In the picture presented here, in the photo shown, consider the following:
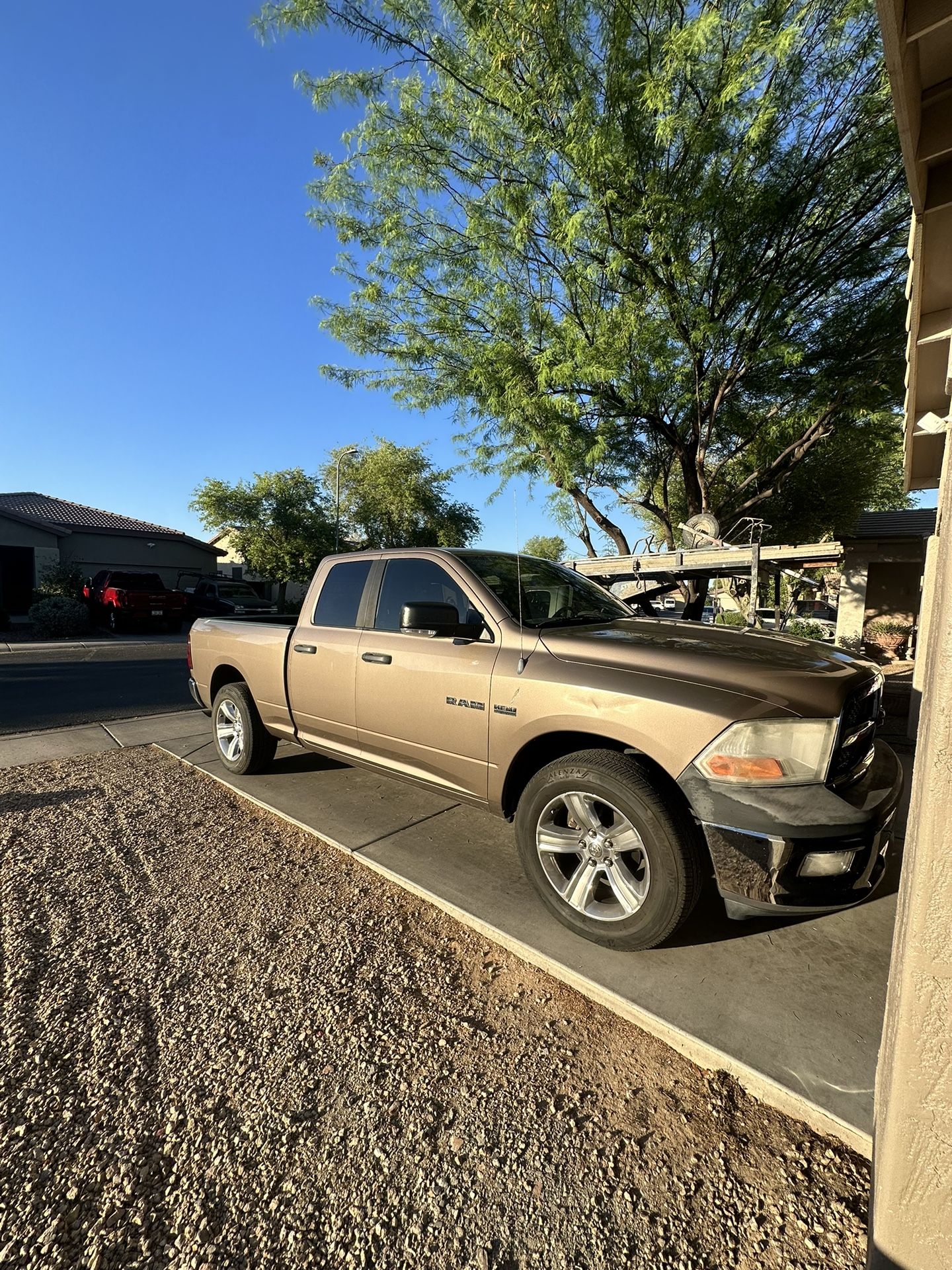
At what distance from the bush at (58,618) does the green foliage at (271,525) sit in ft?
37.0

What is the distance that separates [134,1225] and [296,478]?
30836 mm

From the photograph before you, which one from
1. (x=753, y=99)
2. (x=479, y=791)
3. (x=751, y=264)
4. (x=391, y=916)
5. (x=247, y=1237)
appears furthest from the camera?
(x=751, y=264)

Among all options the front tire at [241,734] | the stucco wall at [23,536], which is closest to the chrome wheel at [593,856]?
the front tire at [241,734]

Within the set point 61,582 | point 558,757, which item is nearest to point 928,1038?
point 558,757

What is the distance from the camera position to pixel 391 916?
9.18 ft

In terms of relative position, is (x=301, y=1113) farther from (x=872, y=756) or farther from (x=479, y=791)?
(x=872, y=756)

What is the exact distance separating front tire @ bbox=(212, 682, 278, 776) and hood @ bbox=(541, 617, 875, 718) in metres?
2.79

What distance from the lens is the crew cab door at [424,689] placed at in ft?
9.80

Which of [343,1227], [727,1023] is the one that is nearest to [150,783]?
[343,1227]

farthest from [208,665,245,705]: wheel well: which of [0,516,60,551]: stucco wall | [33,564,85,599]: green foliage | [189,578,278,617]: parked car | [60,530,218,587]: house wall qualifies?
[0,516,60,551]: stucco wall

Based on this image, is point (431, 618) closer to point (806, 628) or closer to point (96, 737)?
point (96, 737)

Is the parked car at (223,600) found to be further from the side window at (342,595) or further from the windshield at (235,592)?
the side window at (342,595)

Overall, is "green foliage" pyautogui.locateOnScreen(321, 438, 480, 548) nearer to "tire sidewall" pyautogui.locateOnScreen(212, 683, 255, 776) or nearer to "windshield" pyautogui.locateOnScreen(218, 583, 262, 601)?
"windshield" pyautogui.locateOnScreen(218, 583, 262, 601)

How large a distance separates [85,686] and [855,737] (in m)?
10.2
